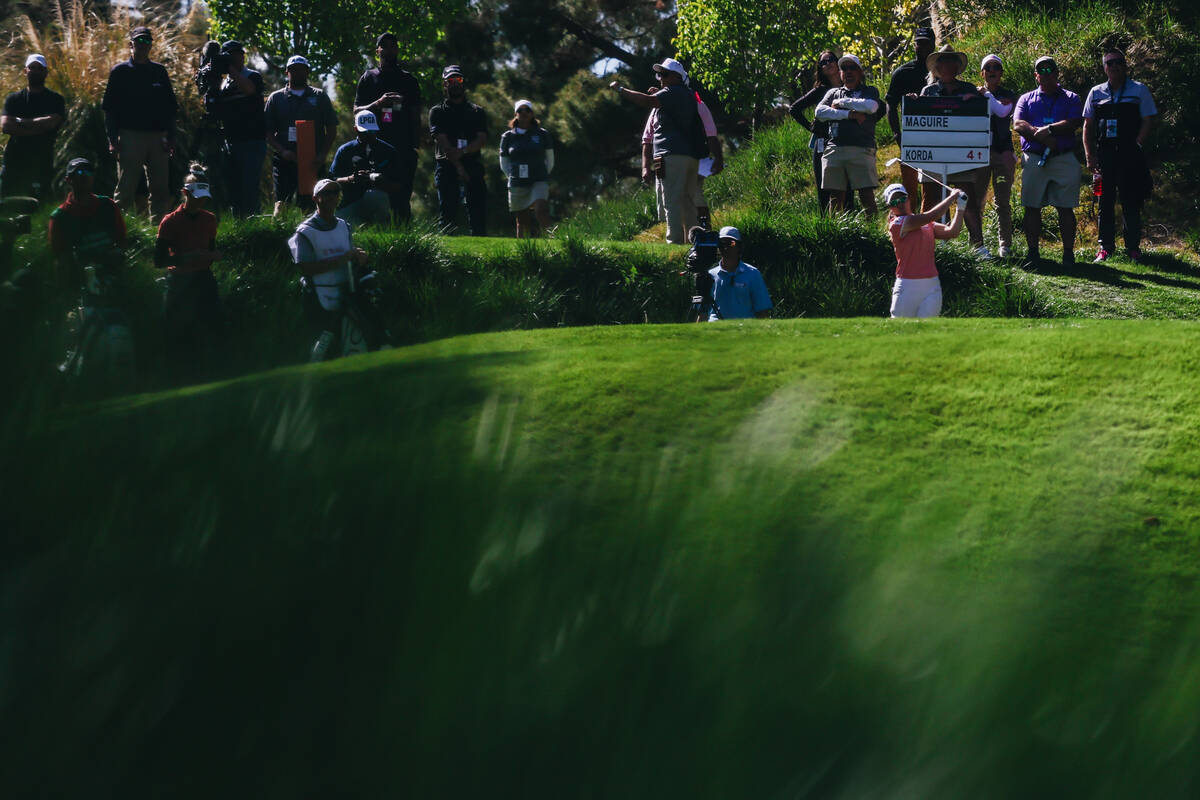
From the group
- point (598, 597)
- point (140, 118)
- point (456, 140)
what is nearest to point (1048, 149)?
point (456, 140)

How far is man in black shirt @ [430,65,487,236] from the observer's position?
12.5 meters

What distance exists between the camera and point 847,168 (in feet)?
40.1

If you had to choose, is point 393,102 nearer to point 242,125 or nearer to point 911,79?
point 242,125

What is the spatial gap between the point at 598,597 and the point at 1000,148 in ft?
34.3

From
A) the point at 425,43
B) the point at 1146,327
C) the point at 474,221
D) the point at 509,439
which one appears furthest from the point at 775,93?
the point at 509,439

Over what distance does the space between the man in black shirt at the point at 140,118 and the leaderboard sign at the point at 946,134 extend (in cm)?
612

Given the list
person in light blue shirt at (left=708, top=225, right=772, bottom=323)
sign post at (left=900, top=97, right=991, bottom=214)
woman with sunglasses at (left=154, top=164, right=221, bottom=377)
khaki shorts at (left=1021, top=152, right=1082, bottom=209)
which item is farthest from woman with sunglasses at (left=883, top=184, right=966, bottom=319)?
woman with sunglasses at (left=154, top=164, right=221, bottom=377)

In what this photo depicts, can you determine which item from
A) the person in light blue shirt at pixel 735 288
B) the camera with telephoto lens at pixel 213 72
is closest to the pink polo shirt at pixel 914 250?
the person in light blue shirt at pixel 735 288

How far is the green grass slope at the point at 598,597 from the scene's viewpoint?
2.66 meters

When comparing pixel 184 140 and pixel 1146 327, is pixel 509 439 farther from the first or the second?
pixel 184 140

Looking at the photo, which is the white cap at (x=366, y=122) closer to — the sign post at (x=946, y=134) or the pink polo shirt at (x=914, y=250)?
the sign post at (x=946, y=134)

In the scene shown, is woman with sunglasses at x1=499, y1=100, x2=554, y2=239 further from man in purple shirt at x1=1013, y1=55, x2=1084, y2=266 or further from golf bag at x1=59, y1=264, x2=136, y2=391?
golf bag at x1=59, y1=264, x2=136, y2=391

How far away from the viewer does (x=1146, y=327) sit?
463cm

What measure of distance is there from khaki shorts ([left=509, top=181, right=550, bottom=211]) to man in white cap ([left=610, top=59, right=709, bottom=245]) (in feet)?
5.32
